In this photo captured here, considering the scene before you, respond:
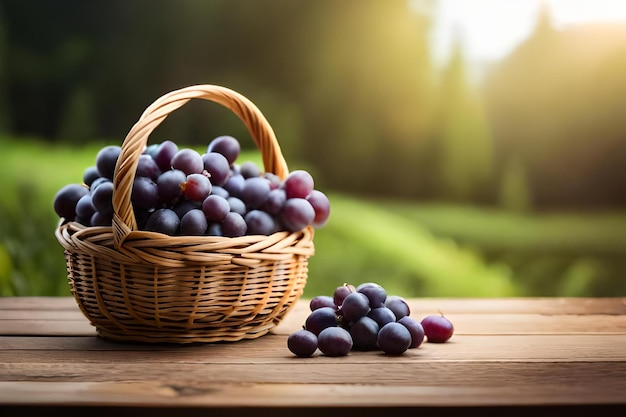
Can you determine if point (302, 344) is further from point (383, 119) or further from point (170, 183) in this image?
point (383, 119)

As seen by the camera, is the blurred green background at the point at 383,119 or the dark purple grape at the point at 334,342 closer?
the dark purple grape at the point at 334,342

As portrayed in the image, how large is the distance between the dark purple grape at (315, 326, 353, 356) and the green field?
130cm

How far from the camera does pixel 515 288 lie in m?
2.58

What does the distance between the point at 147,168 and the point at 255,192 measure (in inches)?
7.8

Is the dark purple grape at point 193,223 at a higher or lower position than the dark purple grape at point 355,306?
higher

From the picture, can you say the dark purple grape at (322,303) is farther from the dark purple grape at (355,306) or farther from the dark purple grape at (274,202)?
the dark purple grape at (274,202)

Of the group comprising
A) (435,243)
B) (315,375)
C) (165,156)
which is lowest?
(435,243)

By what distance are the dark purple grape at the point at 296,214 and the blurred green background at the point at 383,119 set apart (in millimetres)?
1208

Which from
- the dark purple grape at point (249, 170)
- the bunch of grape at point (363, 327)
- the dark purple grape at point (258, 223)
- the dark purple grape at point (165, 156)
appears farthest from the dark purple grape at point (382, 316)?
the dark purple grape at point (165, 156)

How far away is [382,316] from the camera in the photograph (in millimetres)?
1274

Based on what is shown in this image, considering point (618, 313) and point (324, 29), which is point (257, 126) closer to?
point (618, 313)

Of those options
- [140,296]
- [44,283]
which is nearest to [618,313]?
[140,296]

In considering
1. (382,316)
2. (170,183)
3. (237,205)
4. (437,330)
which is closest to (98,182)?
(170,183)

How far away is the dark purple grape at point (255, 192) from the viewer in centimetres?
130
